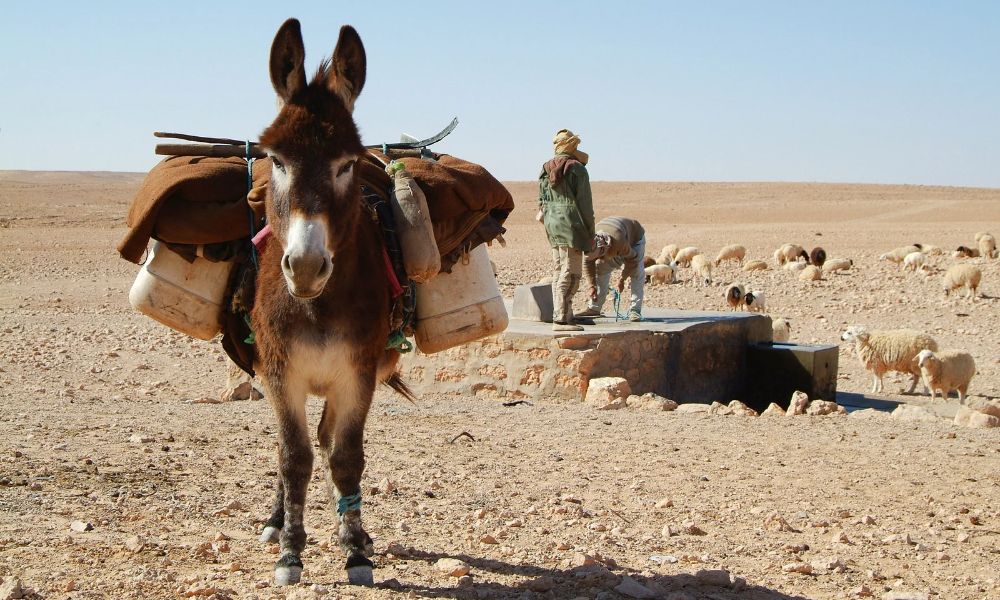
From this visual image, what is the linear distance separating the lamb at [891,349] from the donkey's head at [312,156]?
1103 cm

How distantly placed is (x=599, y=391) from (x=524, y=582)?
550cm

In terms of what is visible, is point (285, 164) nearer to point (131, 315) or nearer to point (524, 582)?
point (524, 582)

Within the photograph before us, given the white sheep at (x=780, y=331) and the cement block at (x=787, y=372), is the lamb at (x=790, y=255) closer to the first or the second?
the white sheep at (x=780, y=331)

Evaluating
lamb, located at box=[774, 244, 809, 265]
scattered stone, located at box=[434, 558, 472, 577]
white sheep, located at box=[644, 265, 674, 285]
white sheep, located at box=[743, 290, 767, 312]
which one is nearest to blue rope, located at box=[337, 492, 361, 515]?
scattered stone, located at box=[434, 558, 472, 577]

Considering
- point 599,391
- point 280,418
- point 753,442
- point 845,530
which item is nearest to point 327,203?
point 280,418

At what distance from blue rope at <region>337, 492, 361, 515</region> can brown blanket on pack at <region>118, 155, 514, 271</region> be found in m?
1.38

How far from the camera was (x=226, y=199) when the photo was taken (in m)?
5.23

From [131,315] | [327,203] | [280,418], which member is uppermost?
[327,203]

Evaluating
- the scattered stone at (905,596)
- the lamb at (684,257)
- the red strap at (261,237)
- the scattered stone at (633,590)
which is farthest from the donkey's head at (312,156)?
A: the lamb at (684,257)

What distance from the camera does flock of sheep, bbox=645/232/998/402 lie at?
13.1 metres

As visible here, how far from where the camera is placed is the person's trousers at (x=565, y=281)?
37.4ft

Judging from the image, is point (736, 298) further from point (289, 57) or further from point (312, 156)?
point (312, 156)

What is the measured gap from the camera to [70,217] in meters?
51.2

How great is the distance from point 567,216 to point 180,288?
6278mm
